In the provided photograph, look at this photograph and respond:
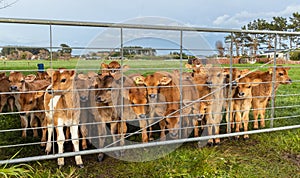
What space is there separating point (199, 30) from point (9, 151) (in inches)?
144

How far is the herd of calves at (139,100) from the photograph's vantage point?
16.1 ft

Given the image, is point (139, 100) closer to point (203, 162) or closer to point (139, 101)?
point (139, 101)

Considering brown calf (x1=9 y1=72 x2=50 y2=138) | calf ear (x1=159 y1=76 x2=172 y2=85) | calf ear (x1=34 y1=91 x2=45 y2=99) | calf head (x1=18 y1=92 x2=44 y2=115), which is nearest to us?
calf ear (x1=159 y1=76 x2=172 y2=85)

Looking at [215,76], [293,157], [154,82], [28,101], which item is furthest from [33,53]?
[293,157]

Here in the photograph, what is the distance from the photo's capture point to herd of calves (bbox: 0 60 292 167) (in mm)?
4895

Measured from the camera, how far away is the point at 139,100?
542cm

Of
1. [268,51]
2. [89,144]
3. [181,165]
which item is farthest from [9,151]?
[268,51]

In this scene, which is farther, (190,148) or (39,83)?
(39,83)

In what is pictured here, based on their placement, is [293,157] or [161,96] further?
[161,96]

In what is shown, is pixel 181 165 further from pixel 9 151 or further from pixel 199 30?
pixel 9 151

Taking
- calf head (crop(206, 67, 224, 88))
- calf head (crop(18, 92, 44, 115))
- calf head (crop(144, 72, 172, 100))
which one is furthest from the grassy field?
calf head (crop(206, 67, 224, 88))

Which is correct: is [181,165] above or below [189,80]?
below

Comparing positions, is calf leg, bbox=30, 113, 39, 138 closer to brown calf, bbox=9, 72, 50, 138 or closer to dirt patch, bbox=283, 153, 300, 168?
brown calf, bbox=9, 72, 50, 138

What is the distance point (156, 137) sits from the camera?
20.6 ft
